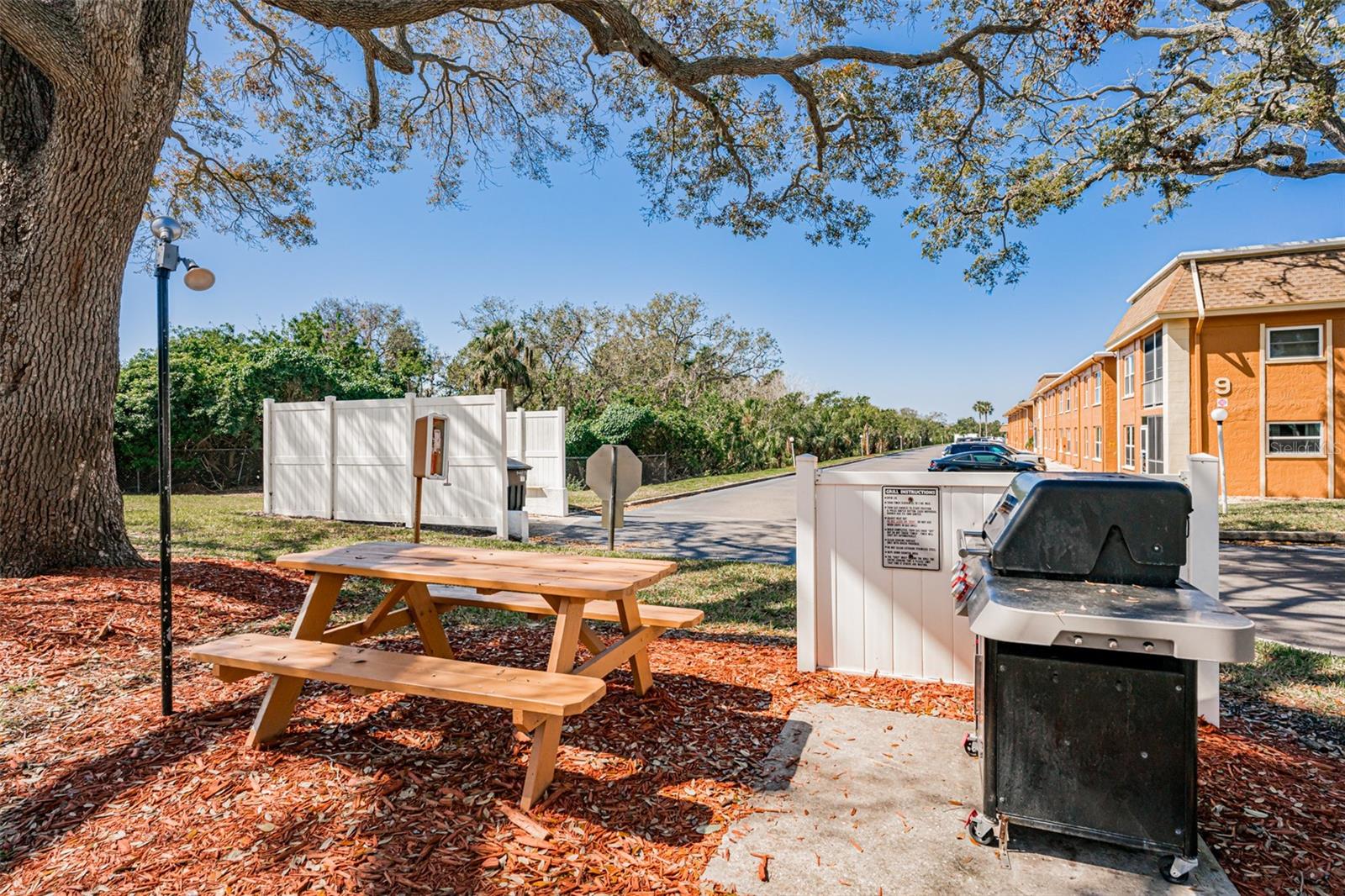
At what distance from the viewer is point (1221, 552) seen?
407 inches

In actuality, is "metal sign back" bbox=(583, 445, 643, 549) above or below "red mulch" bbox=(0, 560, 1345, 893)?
above

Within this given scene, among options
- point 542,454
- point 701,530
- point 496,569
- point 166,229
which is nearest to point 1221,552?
point 701,530

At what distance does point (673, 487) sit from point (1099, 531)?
2056 cm

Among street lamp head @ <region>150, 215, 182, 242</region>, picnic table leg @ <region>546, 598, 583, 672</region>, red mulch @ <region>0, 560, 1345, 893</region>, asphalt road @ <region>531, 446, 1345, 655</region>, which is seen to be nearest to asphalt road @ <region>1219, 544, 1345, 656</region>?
asphalt road @ <region>531, 446, 1345, 655</region>

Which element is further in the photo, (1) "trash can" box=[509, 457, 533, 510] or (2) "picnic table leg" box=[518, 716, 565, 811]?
Result: (1) "trash can" box=[509, 457, 533, 510]

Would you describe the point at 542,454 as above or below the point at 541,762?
above

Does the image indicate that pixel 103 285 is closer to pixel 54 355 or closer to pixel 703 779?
pixel 54 355

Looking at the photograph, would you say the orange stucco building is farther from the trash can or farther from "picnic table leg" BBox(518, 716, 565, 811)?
"picnic table leg" BBox(518, 716, 565, 811)

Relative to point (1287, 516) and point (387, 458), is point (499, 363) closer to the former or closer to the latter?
point (387, 458)

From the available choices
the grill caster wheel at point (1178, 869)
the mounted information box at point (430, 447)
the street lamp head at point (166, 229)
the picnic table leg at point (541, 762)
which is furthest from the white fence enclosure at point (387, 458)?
the grill caster wheel at point (1178, 869)

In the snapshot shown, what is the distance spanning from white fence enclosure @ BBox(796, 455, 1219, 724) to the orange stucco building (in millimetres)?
17476

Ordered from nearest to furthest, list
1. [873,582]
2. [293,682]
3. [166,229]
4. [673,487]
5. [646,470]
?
[293,682]
[166,229]
[873,582]
[673,487]
[646,470]

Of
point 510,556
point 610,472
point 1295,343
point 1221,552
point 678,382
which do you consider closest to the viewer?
point 510,556

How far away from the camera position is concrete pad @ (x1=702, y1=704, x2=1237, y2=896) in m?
2.13
